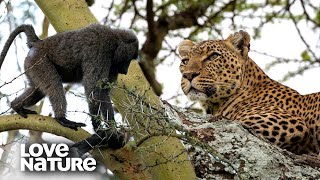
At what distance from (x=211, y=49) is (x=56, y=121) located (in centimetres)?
294

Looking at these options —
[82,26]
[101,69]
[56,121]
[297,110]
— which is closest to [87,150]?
[56,121]

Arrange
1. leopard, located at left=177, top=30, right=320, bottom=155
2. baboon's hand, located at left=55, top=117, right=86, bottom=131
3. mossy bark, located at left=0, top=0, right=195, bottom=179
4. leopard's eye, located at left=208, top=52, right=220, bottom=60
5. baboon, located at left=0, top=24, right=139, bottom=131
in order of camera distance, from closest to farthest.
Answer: mossy bark, located at left=0, top=0, right=195, bottom=179 → baboon's hand, located at left=55, top=117, right=86, bottom=131 → baboon, located at left=0, top=24, right=139, bottom=131 → leopard, located at left=177, top=30, right=320, bottom=155 → leopard's eye, located at left=208, top=52, right=220, bottom=60

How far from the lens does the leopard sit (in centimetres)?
812

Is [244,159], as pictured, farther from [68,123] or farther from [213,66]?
[213,66]

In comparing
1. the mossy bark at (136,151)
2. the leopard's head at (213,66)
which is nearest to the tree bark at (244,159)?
the mossy bark at (136,151)

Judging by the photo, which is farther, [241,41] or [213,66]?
[241,41]

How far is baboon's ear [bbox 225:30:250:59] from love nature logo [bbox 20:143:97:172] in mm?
2798

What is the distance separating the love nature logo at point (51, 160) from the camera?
6691mm

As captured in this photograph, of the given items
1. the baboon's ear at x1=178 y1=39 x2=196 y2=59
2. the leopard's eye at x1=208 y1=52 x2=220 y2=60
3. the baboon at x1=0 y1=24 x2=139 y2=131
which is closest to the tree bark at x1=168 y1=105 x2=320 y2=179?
the baboon at x1=0 y1=24 x2=139 y2=131

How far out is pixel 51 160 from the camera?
695 cm

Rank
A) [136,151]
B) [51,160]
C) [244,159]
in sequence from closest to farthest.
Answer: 1. [136,151]
2. [244,159]
3. [51,160]

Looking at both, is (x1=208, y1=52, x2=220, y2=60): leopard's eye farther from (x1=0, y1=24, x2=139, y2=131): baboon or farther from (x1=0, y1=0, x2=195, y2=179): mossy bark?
(x1=0, y1=0, x2=195, y2=179): mossy bark

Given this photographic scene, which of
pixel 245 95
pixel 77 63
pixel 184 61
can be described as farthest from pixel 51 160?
pixel 245 95

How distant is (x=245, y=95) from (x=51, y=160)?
2.75 meters
